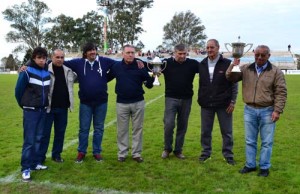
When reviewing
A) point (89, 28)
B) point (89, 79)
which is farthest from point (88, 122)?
point (89, 28)

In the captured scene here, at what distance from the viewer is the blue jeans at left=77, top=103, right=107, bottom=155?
6.04 m

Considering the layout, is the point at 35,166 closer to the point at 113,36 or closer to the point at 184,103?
the point at 184,103

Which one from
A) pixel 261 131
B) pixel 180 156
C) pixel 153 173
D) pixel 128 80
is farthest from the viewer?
pixel 180 156

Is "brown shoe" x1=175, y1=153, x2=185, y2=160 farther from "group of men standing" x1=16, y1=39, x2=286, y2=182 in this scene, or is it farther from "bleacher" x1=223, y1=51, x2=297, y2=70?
"bleacher" x1=223, y1=51, x2=297, y2=70

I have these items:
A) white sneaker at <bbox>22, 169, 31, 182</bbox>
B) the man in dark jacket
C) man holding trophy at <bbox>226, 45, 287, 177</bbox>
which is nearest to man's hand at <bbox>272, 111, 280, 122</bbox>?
man holding trophy at <bbox>226, 45, 287, 177</bbox>

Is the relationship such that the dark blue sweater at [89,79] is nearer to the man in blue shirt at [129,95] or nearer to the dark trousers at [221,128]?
the man in blue shirt at [129,95]

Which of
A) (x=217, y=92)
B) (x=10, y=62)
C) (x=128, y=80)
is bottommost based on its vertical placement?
(x=217, y=92)

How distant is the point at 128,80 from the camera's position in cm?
604

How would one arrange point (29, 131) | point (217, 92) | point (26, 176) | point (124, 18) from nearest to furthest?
point (26, 176)
point (29, 131)
point (217, 92)
point (124, 18)

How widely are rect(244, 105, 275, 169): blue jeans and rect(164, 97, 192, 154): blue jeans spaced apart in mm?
1182

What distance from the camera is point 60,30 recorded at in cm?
7656

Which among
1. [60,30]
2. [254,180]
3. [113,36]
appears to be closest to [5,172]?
[254,180]

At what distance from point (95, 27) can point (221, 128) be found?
240ft

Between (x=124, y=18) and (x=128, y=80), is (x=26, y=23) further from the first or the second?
(x=128, y=80)
